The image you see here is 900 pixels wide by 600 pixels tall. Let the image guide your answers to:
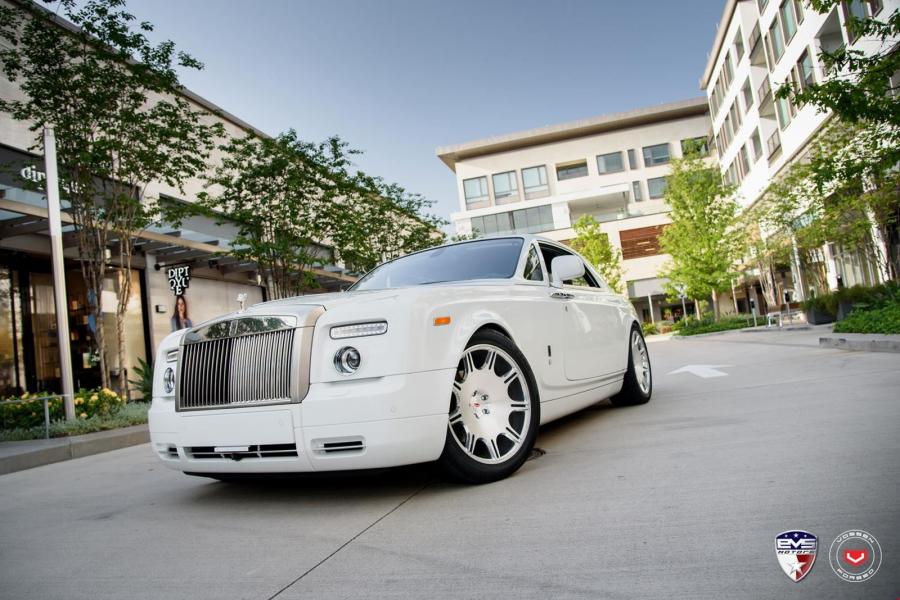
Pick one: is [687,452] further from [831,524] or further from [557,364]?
[831,524]

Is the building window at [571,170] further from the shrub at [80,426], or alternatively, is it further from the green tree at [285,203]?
the shrub at [80,426]

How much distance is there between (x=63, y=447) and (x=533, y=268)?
5.85 meters

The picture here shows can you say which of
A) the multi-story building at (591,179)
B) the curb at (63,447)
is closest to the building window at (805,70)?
the curb at (63,447)

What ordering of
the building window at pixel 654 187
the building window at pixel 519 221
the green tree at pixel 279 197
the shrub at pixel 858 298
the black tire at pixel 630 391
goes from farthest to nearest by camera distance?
the building window at pixel 519 221
the building window at pixel 654 187
the green tree at pixel 279 197
the shrub at pixel 858 298
the black tire at pixel 630 391

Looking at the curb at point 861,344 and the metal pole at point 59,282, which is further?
the metal pole at point 59,282

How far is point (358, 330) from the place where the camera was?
129 inches

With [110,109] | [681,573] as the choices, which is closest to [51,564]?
[681,573]

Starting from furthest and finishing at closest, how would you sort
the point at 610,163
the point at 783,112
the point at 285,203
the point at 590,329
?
1. the point at 610,163
2. the point at 783,112
3. the point at 285,203
4. the point at 590,329

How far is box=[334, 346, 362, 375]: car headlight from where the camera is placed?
3.23 m

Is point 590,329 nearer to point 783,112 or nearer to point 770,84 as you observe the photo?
point 783,112

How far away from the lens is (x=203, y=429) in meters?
3.45

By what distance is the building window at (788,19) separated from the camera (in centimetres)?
2478

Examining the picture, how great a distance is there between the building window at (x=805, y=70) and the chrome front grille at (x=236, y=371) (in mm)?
25934

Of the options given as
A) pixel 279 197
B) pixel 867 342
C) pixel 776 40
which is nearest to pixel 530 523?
pixel 867 342
